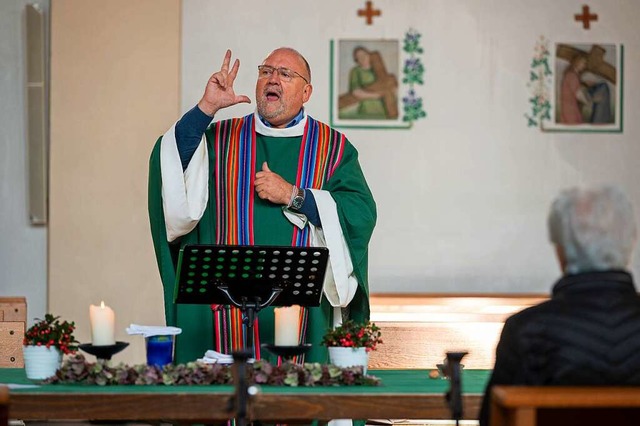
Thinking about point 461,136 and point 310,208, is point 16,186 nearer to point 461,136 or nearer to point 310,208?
point 461,136

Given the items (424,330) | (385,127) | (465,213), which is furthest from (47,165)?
(424,330)

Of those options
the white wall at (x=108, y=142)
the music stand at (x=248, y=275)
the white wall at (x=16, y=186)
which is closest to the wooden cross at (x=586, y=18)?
the white wall at (x=108, y=142)

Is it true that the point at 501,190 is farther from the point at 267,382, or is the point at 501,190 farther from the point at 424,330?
the point at 267,382

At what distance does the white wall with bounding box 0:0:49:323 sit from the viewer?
27.4ft

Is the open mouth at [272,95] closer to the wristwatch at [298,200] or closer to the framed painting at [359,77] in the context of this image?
the wristwatch at [298,200]

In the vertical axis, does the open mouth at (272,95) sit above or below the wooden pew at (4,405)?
above

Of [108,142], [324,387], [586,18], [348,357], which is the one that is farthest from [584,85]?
[324,387]

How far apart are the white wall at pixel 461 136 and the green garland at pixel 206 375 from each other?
449 cm

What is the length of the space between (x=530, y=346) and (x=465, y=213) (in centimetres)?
558

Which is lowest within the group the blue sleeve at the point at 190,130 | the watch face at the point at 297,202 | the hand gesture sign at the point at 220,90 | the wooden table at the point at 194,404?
the wooden table at the point at 194,404

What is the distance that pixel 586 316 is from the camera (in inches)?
114

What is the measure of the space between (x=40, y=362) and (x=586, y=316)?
1993 mm

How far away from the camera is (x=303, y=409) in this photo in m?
3.55

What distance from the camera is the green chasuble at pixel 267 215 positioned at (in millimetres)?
5066
